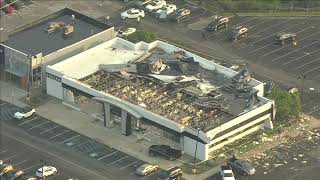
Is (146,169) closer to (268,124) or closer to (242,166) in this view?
(242,166)

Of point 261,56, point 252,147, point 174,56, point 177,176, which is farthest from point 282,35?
point 177,176

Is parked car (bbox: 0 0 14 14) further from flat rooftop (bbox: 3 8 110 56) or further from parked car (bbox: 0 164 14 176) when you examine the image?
parked car (bbox: 0 164 14 176)

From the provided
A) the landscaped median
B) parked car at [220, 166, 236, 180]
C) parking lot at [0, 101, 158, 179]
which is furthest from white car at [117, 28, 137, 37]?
parked car at [220, 166, 236, 180]

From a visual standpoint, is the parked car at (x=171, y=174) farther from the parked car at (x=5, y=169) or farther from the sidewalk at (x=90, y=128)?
the parked car at (x=5, y=169)

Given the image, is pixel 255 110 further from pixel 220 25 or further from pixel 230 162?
pixel 220 25

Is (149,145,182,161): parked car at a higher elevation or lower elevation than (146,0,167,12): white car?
lower

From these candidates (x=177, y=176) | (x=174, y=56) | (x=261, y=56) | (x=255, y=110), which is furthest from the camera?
(x=261, y=56)

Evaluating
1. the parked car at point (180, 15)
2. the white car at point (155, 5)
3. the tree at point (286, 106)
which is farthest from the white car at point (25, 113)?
the white car at point (155, 5)

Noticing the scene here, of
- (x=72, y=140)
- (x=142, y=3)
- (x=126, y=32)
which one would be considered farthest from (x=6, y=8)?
(x=72, y=140)
